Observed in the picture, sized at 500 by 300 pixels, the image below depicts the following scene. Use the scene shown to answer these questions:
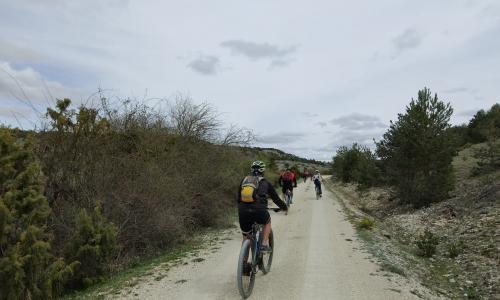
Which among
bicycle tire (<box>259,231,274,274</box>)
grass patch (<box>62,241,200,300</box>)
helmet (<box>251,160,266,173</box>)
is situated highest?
helmet (<box>251,160,266,173</box>)

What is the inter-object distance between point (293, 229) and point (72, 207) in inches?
309

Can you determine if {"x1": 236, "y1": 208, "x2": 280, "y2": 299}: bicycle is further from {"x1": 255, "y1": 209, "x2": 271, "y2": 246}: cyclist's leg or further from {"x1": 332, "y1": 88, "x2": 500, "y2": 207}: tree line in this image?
{"x1": 332, "y1": 88, "x2": 500, "y2": 207}: tree line

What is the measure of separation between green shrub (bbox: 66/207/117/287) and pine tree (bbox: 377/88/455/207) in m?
19.4

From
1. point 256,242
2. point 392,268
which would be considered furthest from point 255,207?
point 392,268

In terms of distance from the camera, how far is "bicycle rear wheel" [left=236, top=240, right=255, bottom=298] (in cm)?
637

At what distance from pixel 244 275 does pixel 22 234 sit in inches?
143

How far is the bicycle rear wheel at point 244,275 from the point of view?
6.37 meters

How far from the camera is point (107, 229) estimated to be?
8.34 m

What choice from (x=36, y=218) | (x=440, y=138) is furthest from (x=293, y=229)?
(x=440, y=138)

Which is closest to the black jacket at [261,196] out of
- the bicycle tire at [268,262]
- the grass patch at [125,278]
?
the bicycle tire at [268,262]

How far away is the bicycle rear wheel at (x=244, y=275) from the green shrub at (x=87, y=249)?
3.18 m

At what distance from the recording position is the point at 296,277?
792cm

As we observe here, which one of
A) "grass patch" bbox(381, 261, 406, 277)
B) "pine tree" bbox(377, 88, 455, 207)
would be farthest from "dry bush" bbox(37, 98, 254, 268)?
"pine tree" bbox(377, 88, 455, 207)

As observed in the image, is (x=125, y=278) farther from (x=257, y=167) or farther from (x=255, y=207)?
(x=257, y=167)
